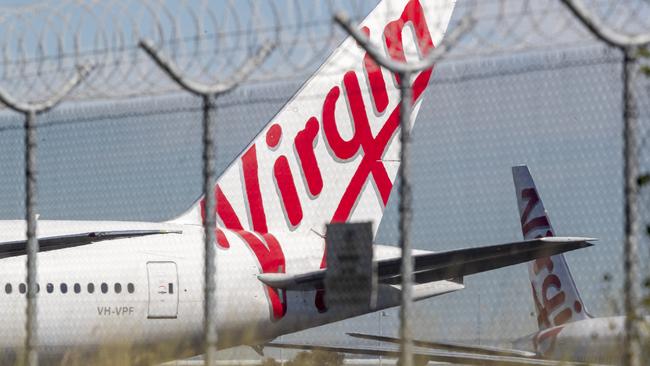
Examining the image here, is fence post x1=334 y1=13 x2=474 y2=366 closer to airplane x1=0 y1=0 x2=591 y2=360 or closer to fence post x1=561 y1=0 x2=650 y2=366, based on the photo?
fence post x1=561 y1=0 x2=650 y2=366

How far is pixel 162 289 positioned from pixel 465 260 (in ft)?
20.0

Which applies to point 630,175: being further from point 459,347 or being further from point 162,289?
point 162,289

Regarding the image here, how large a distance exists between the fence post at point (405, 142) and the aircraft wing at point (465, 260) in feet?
6.66

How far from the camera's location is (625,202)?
6.36 metres

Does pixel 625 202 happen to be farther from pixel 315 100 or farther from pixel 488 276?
pixel 315 100

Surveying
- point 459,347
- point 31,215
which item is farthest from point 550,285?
point 31,215

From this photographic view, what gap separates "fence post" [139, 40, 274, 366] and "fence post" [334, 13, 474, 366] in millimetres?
911

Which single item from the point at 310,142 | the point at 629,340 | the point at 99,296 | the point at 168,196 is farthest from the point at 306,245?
the point at 629,340

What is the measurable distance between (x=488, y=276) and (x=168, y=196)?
3333 millimetres

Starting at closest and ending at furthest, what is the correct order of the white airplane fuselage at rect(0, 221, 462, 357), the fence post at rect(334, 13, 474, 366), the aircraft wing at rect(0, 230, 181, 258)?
the fence post at rect(334, 13, 474, 366) → the aircraft wing at rect(0, 230, 181, 258) → the white airplane fuselage at rect(0, 221, 462, 357)

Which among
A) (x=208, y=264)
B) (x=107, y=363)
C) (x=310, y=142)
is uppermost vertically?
(x=310, y=142)

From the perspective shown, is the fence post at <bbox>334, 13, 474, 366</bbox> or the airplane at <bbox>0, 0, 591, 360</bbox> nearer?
the fence post at <bbox>334, 13, 474, 366</bbox>

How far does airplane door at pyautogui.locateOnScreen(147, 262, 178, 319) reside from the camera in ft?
54.5

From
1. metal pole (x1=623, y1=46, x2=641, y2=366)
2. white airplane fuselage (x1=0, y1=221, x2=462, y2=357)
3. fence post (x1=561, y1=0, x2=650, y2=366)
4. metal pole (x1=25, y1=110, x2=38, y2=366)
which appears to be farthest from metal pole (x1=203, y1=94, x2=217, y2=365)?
white airplane fuselage (x1=0, y1=221, x2=462, y2=357)
